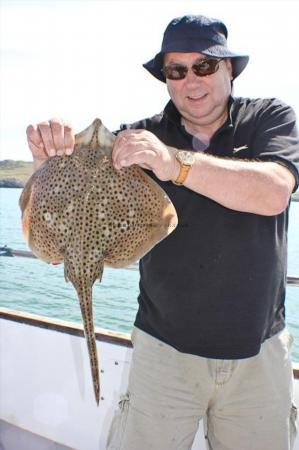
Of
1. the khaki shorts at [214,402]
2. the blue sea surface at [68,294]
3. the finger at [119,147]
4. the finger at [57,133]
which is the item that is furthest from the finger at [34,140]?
the blue sea surface at [68,294]

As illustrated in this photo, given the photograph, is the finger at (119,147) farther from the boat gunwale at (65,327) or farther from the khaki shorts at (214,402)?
the boat gunwale at (65,327)

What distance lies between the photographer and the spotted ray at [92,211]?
2227mm

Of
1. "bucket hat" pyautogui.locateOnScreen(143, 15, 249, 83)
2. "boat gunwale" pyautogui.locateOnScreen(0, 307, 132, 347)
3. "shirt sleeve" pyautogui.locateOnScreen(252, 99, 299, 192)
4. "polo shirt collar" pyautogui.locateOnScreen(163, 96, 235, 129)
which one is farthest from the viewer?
"boat gunwale" pyautogui.locateOnScreen(0, 307, 132, 347)

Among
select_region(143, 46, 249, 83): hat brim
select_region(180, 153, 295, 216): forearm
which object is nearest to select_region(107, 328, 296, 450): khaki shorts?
select_region(180, 153, 295, 216): forearm

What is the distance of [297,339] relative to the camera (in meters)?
8.45

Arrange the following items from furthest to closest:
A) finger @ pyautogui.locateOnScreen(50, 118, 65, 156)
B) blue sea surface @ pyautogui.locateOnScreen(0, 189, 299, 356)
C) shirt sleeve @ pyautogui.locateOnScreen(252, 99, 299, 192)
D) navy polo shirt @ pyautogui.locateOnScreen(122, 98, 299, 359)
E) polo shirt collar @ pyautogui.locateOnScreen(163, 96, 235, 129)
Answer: blue sea surface @ pyautogui.locateOnScreen(0, 189, 299, 356) → polo shirt collar @ pyautogui.locateOnScreen(163, 96, 235, 129) → navy polo shirt @ pyautogui.locateOnScreen(122, 98, 299, 359) → shirt sleeve @ pyautogui.locateOnScreen(252, 99, 299, 192) → finger @ pyautogui.locateOnScreen(50, 118, 65, 156)

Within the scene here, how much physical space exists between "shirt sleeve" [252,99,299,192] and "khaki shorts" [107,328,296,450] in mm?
1115

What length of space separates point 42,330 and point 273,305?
2395 millimetres

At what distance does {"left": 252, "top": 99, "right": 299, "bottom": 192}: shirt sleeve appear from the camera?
2422 millimetres

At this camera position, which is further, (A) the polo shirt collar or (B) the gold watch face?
(A) the polo shirt collar

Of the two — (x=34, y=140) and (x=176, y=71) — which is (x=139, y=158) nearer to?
(x=34, y=140)

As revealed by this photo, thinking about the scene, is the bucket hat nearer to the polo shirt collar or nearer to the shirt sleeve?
the polo shirt collar

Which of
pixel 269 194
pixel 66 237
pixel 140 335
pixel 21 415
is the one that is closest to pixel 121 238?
pixel 66 237

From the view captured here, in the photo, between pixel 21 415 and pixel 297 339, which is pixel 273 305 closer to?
pixel 21 415
